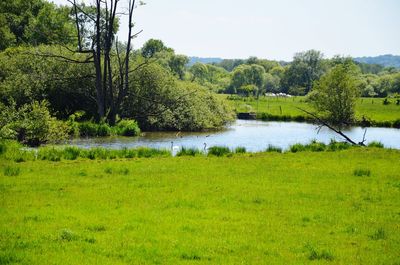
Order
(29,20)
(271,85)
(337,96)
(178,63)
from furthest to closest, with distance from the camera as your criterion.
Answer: (271,85), (178,63), (29,20), (337,96)

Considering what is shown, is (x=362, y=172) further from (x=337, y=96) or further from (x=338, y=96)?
(x=337, y=96)

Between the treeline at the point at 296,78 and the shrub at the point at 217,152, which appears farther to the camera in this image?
the treeline at the point at 296,78

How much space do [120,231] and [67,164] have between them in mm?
12984

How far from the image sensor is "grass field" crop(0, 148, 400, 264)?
1109 cm

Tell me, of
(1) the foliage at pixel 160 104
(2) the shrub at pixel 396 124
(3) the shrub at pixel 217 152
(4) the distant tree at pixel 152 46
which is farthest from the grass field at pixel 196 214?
(4) the distant tree at pixel 152 46

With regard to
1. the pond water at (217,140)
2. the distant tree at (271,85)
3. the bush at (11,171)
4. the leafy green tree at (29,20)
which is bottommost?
the pond water at (217,140)

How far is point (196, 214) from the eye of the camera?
14773 millimetres

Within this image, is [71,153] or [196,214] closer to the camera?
[196,214]

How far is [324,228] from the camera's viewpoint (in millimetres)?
13641

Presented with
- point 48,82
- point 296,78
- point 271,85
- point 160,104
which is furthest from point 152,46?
point 48,82

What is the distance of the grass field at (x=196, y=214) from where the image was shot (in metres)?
11.1

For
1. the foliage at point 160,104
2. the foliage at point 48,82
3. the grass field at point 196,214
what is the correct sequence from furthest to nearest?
1. the foliage at point 160,104
2. the foliage at point 48,82
3. the grass field at point 196,214

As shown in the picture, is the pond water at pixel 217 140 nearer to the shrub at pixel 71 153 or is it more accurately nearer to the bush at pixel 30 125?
the bush at pixel 30 125

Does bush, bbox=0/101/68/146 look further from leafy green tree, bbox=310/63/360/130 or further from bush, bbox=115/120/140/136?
leafy green tree, bbox=310/63/360/130
